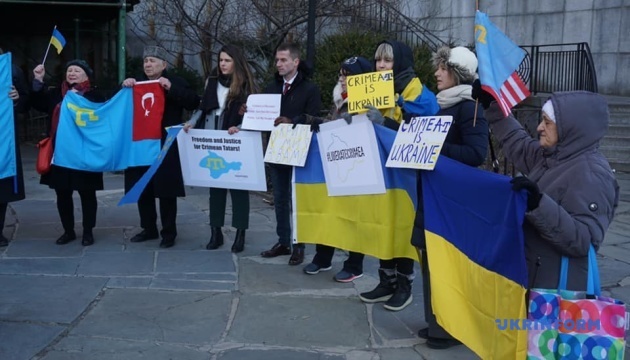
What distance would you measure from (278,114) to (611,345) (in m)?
3.92

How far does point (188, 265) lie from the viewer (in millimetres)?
6613

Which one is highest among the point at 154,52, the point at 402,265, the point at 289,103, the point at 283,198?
the point at 154,52

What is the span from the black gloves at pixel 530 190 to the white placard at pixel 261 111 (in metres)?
3.41

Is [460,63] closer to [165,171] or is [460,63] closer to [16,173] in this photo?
[165,171]

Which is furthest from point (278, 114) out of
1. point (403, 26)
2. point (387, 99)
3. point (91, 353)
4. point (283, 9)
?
point (403, 26)

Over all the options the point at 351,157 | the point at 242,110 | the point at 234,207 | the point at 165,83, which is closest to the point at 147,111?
the point at 165,83

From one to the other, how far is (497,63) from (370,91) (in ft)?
5.15

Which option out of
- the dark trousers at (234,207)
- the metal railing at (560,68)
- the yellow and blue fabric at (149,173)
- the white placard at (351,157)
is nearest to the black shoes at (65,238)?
the yellow and blue fabric at (149,173)

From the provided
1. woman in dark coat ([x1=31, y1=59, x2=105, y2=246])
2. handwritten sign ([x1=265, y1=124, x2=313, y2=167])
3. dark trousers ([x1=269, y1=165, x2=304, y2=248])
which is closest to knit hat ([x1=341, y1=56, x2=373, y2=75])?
handwritten sign ([x1=265, y1=124, x2=313, y2=167])

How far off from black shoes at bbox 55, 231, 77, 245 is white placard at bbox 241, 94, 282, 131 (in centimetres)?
208

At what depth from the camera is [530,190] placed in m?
3.38

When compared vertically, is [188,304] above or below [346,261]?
below

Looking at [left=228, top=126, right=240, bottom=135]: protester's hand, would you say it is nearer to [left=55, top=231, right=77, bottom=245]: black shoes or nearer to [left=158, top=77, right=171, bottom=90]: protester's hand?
[left=158, top=77, right=171, bottom=90]: protester's hand

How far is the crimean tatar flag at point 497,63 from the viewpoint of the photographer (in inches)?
149
